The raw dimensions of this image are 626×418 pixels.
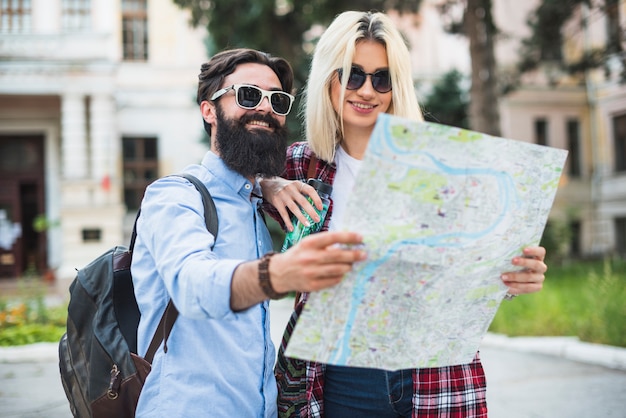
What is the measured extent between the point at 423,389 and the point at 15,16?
19252 millimetres

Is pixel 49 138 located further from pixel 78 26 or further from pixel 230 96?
pixel 230 96

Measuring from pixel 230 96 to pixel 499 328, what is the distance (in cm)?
671

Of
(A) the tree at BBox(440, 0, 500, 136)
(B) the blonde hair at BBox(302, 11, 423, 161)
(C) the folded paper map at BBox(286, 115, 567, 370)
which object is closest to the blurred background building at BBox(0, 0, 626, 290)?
(A) the tree at BBox(440, 0, 500, 136)

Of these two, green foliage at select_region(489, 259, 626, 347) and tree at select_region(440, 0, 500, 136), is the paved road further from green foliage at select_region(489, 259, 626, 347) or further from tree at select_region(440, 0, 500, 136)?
tree at select_region(440, 0, 500, 136)

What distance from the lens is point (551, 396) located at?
491 centimetres

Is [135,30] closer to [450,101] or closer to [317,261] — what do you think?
[450,101]

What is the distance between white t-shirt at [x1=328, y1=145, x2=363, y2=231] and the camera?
6.63 feet

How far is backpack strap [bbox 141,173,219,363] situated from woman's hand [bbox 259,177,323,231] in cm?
28

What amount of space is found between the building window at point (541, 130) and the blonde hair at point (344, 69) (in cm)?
2262

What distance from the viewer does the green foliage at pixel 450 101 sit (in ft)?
48.4

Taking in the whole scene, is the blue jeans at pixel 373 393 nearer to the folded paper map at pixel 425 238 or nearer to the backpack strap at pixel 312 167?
the folded paper map at pixel 425 238

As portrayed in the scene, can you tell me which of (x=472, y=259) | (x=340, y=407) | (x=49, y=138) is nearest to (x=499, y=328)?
(x=340, y=407)

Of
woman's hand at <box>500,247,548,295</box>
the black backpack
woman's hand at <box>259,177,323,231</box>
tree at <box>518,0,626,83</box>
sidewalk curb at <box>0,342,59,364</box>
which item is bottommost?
sidewalk curb at <box>0,342,59,364</box>

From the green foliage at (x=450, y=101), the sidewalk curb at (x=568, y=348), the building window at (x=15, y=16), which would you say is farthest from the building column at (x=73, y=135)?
the sidewalk curb at (x=568, y=348)
